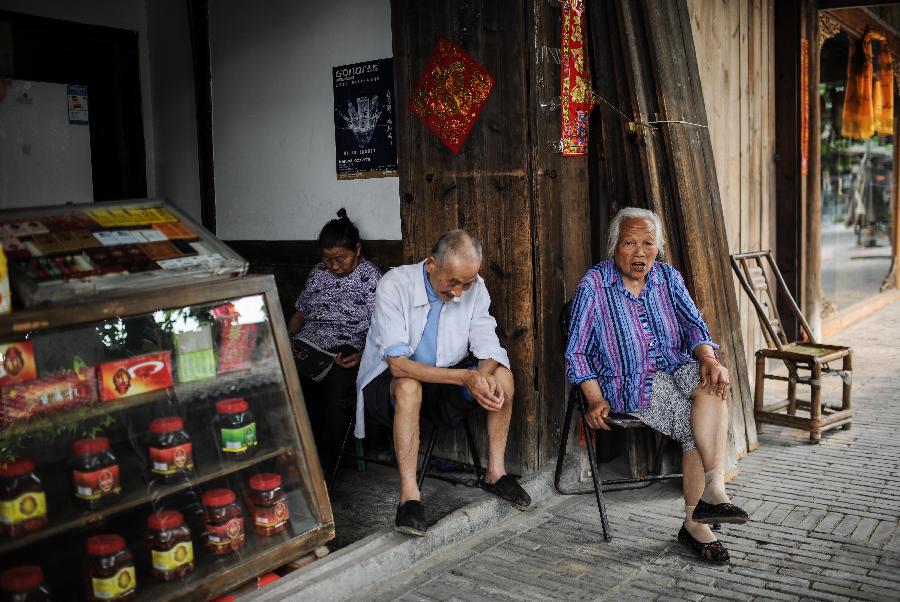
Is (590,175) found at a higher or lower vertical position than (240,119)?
lower

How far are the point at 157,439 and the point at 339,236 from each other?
182 cm

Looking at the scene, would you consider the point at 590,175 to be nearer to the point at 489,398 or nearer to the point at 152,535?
the point at 489,398

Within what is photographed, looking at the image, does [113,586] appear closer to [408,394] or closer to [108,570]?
[108,570]

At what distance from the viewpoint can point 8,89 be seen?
5.30 meters

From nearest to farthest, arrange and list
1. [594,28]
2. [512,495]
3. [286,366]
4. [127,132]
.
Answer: [286,366] → [512,495] → [594,28] → [127,132]

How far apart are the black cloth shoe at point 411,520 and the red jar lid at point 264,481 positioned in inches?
25.6

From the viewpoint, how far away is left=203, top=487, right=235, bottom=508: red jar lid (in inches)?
117

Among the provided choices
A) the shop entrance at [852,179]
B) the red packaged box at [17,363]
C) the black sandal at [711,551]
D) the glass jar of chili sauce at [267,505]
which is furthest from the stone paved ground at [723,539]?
the shop entrance at [852,179]

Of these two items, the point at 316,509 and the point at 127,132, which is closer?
the point at 316,509

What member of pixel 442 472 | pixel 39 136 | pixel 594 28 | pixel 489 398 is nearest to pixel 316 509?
pixel 489 398

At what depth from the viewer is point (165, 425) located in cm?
287

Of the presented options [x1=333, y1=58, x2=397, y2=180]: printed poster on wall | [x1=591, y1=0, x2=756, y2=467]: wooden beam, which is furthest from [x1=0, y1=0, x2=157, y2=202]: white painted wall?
[x1=591, y1=0, x2=756, y2=467]: wooden beam

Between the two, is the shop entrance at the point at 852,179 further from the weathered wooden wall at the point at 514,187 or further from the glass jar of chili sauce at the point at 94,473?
the glass jar of chili sauce at the point at 94,473

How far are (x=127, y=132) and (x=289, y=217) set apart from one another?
160 cm
